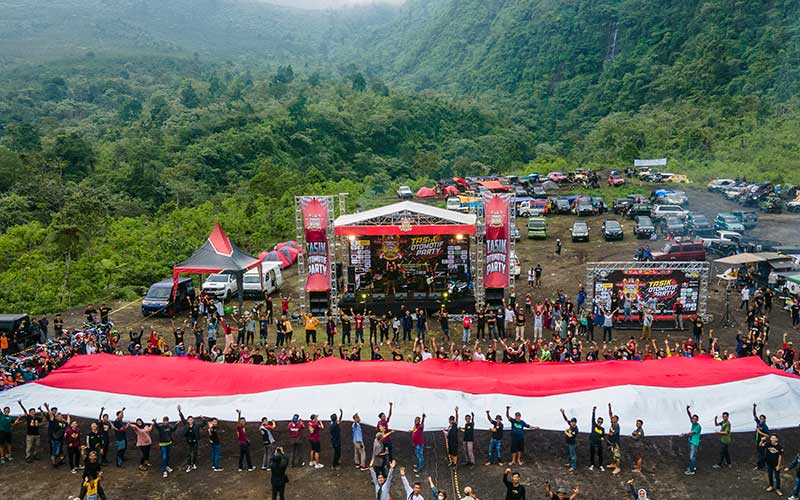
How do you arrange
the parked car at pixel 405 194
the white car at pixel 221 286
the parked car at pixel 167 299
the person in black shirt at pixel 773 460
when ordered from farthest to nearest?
the parked car at pixel 405 194
the white car at pixel 221 286
the parked car at pixel 167 299
the person in black shirt at pixel 773 460

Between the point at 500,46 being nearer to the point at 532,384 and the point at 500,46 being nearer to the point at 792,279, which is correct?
the point at 792,279

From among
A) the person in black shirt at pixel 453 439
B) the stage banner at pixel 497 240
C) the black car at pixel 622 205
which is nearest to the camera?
the person in black shirt at pixel 453 439

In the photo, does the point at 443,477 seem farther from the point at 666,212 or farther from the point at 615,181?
the point at 615,181

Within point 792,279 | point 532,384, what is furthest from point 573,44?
point 532,384

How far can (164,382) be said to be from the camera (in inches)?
629

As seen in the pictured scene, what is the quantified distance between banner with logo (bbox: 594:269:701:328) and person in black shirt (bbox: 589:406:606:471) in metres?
10.7

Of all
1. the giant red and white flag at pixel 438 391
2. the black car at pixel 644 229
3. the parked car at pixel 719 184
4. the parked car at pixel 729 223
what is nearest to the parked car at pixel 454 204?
the black car at pixel 644 229

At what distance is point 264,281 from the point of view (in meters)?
29.9

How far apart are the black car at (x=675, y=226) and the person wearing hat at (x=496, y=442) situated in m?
30.7

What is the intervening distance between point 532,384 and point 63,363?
42.8 feet

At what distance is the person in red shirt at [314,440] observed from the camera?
13844 mm

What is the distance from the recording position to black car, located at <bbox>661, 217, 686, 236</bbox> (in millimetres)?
40844

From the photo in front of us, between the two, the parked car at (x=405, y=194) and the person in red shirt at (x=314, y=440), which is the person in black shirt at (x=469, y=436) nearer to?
the person in red shirt at (x=314, y=440)

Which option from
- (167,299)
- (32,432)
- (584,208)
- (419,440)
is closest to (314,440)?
(419,440)
